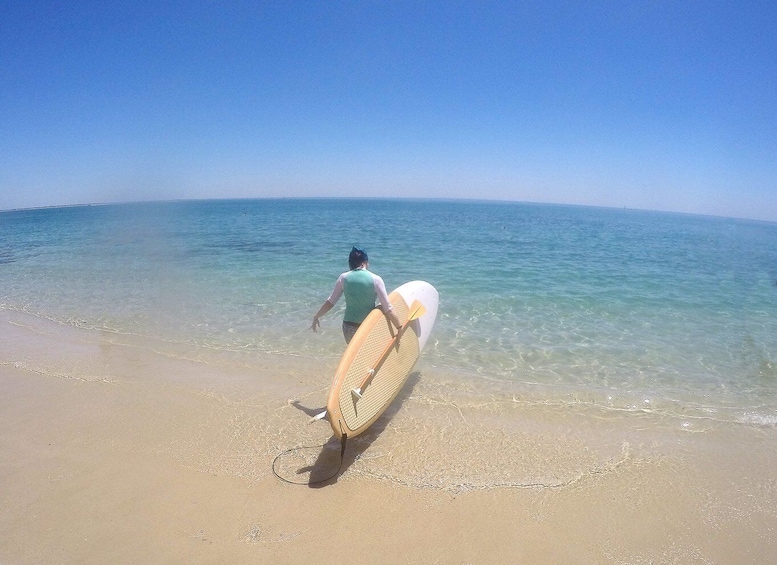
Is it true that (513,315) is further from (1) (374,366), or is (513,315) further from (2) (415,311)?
(1) (374,366)

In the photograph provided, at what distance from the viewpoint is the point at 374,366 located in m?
4.49

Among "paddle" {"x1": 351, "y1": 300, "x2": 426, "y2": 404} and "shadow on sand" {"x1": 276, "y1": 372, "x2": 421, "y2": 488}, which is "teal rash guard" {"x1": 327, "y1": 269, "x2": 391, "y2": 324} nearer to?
"paddle" {"x1": 351, "y1": 300, "x2": 426, "y2": 404}

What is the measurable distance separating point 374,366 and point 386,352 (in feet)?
1.02

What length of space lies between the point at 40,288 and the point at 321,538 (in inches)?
515

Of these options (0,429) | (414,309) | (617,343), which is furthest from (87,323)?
(617,343)

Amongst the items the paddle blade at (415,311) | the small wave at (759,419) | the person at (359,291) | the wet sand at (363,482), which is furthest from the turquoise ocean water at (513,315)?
the person at (359,291)

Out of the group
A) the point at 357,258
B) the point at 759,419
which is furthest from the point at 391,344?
the point at 759,419

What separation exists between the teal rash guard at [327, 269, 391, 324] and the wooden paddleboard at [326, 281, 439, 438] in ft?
0.46

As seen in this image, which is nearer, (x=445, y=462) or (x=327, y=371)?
(x=445, y=462)

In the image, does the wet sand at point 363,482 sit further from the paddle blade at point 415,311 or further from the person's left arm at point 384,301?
the person's left arm at point 384,301

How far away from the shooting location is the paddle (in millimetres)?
4078

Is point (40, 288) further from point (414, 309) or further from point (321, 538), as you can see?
point (321, 538)

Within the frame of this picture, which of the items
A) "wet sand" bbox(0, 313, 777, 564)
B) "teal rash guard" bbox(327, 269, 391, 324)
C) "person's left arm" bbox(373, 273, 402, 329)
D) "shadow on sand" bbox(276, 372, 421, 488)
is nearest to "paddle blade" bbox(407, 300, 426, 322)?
"person's left arm" bbox(373, 273, 402, 329)

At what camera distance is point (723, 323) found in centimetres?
934
